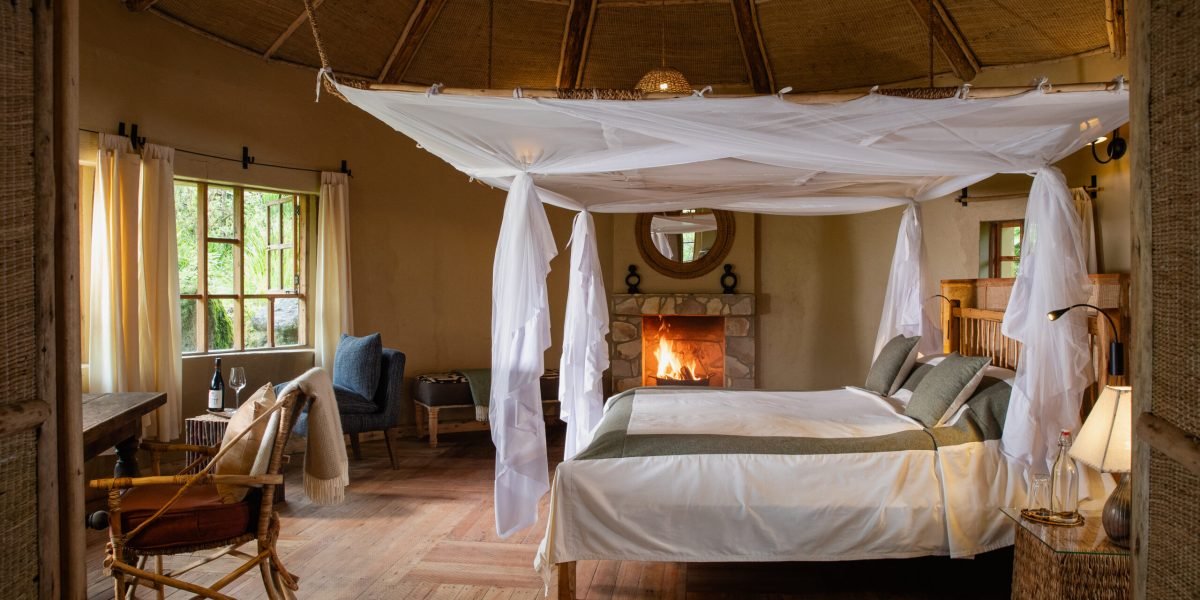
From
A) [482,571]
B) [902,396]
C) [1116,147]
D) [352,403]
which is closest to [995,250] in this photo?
[1116,147]

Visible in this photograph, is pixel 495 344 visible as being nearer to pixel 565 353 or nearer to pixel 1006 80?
pixel 565 353

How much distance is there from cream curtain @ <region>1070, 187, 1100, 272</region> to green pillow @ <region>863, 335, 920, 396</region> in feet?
3.10

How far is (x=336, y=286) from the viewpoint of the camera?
572 centimetres

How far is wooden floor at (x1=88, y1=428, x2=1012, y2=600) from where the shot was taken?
3146 millimetres

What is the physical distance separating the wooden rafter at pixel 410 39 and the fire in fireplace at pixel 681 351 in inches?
118

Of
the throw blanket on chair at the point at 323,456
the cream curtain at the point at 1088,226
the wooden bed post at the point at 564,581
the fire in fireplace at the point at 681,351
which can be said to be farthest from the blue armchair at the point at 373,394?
the cream curtain at the point at 1088,226

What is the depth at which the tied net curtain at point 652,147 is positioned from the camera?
2807 millimetres

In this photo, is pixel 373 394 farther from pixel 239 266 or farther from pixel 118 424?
pixel 118 424

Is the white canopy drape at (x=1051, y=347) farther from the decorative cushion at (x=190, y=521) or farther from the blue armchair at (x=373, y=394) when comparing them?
the blue armchair at (x=373, y=394)

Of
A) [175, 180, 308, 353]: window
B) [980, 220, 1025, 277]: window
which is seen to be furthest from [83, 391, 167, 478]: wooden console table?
[980, 220, 1025, 277]: window

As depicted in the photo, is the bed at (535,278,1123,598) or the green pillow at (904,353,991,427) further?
the green pillow at (904,353,991,427)

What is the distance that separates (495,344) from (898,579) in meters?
1.99

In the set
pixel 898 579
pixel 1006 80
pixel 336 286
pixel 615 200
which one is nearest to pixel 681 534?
pixel 898 579

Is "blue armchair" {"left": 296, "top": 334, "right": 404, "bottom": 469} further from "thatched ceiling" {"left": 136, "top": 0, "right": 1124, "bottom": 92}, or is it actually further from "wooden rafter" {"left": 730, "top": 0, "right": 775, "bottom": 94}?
"wooden rafter" {"left": 730, "top": 0, "right": 775, "bottom": 94}
